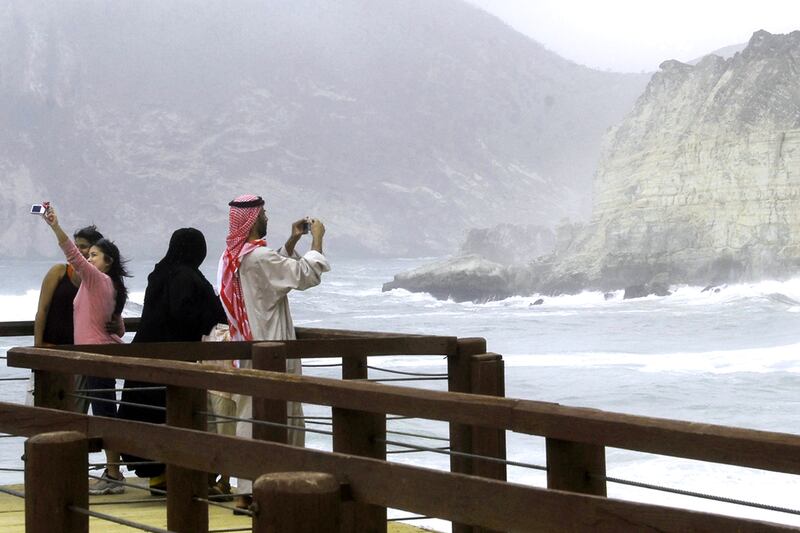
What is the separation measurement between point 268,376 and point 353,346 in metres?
1.76

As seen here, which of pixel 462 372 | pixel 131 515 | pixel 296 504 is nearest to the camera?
pixel 296 504

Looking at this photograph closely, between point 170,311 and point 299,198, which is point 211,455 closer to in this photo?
point 170,311

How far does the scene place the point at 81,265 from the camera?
20.5 ft

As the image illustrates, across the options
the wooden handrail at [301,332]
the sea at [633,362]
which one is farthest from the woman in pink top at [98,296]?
the sea at [633,362]

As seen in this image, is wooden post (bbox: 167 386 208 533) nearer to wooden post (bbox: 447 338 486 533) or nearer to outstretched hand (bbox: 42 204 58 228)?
wooden post (bbox: 447 338 486 533)

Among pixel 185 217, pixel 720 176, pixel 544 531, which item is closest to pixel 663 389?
pixel 720 176

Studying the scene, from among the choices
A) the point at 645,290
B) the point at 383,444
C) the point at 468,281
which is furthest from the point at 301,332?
the point at 468,281

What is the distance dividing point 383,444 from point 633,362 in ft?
162

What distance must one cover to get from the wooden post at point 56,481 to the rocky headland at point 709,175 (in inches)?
2101

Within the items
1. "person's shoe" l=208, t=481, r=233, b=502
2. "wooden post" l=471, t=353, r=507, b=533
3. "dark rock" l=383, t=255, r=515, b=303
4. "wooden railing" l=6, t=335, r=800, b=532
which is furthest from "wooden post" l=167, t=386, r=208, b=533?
"dark rock" l=383, t=255, r=515, b=303

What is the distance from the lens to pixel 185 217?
191m

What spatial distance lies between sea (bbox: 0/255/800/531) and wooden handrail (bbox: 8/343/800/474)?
685 cm

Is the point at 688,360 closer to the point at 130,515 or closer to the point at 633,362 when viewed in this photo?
the point at 633,362

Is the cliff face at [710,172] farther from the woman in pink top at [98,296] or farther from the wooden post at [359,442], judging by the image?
the wooden post at [359,442]
